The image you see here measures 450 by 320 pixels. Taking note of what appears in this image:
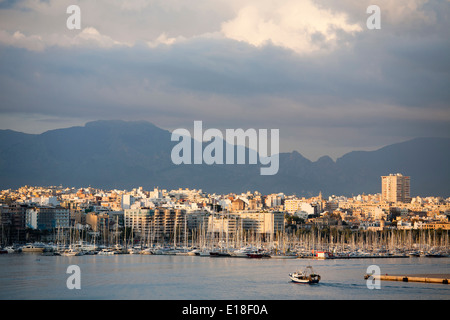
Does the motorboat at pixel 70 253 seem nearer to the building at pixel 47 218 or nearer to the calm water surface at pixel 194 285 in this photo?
the calm water surface at pixel 194 285

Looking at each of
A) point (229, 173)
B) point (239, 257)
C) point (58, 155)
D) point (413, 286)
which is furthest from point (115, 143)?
point (413, 286)

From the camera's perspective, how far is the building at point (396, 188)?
14612 centimetres

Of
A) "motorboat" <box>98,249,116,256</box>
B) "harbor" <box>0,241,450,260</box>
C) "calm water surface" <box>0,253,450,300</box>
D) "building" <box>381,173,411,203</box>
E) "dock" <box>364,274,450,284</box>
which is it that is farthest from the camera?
"building" <box>381,173,411,203</box>

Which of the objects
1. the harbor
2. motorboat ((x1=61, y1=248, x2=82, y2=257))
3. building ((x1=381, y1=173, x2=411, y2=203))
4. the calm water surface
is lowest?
the harbor

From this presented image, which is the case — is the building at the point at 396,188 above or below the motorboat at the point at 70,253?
above

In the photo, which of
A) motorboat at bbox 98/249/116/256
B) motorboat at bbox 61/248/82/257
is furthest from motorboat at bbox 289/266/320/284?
motorboat at bbox 98/249/116/256

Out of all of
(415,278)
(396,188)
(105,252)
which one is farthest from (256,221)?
(396,188)

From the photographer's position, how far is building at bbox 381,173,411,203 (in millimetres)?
146125

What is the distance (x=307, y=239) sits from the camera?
71.9 meters

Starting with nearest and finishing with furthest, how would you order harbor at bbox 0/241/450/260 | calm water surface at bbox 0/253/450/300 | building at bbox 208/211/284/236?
calm water surface at bbox 0/253/450/300 → harbor at bbox 0/241/450/260 → building at bbox 208/211/284/236

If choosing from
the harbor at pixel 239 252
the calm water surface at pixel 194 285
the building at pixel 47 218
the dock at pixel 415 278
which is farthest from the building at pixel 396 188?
the dock at pixel 415 278

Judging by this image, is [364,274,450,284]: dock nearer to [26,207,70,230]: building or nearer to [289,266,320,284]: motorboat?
[289,266,320,284]: motorboat
